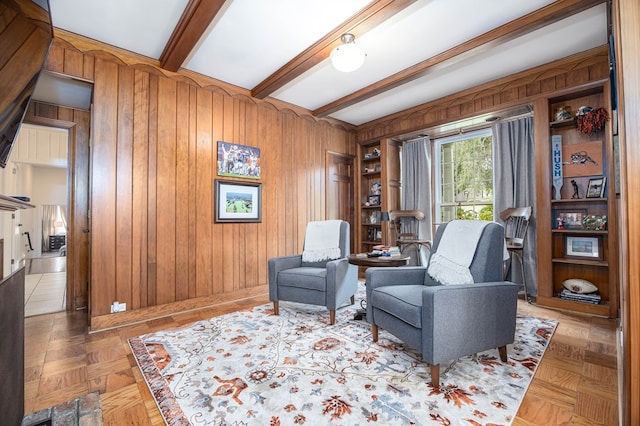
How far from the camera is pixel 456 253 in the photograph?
Result: 219 cm

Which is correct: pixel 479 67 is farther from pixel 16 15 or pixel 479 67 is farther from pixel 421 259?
pixel 16 15

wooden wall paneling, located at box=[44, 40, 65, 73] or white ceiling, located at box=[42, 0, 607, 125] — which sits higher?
white ceiling, located at box=[42, 0, 607, 125]

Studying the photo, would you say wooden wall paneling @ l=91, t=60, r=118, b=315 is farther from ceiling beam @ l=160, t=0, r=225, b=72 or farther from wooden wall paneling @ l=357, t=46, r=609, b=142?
wooden wall paneling @ l=357, t=46, r=609, b=142

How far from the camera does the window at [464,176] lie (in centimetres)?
416

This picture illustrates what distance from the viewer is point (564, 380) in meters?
1.79

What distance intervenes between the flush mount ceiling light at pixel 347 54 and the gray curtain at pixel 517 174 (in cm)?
247

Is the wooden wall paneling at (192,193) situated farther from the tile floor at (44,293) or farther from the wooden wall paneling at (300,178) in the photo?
the tile floor at (44,293)

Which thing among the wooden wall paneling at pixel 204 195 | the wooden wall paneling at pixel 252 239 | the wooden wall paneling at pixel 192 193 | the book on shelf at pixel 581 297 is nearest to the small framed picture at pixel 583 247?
the book on shelf at pixel 581 297

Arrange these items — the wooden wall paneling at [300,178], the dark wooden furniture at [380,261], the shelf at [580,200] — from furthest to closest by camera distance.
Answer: the wooden wall paneling at [300,178] → the shelf at [580,200] → the dark wooden furniture at [380,261]

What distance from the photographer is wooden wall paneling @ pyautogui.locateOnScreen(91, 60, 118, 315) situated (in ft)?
9.11

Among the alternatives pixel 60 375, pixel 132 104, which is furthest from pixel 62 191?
pixel 60 375

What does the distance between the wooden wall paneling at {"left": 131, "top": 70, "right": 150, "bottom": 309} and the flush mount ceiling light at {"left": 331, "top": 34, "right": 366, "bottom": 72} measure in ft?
6.77

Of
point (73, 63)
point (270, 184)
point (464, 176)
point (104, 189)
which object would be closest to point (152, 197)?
point (104, 189)

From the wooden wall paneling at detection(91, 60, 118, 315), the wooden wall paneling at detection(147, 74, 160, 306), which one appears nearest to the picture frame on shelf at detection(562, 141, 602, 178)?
the wooden wall paneling at detection(147, 74, 160, 306)
